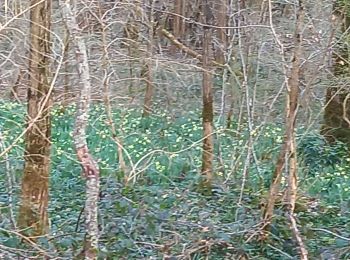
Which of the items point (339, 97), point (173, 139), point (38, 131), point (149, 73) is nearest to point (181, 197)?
point (38, 131)

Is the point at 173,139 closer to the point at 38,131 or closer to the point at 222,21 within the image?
the point at 222,21

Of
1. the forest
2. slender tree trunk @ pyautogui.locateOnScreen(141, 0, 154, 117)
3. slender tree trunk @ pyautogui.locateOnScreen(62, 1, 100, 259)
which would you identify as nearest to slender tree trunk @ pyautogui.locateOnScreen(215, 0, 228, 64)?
the forest

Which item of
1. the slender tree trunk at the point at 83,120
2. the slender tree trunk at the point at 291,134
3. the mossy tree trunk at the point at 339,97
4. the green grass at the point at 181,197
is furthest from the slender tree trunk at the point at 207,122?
the slender tree trunk at the point at 83,120

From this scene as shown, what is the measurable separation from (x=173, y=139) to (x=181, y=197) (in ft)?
11.3

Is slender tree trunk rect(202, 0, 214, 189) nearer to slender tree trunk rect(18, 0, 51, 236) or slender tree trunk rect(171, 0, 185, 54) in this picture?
slender tree trunk rect(18, 0, 51, 236)

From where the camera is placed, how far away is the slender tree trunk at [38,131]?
6102 millimetres

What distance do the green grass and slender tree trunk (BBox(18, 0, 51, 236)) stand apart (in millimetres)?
240

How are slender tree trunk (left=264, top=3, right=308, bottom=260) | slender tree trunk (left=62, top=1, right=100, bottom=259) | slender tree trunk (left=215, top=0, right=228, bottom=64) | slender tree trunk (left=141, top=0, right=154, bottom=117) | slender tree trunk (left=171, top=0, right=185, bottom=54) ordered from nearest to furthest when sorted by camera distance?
slender tree trunk (left=62, top=1, right=100, bottom=259) → slender tree trunk (left=264, top=3, right=308, bottom=260) → slender tree trunk (left=215, top=0, right=228, bottom=64) → slender tree trunk (left=141, top=0, right=154, bottom=117) → slender tree trunk (left=171, top=0, right=185, bottom=54)

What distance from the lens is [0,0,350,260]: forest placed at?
6.08 metres

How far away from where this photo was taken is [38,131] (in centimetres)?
614

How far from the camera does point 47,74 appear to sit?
20.2ft

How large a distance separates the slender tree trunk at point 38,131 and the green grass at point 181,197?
0.24 m

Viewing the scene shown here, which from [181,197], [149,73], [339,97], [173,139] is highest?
[149,73]

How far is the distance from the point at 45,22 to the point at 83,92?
179 cm
